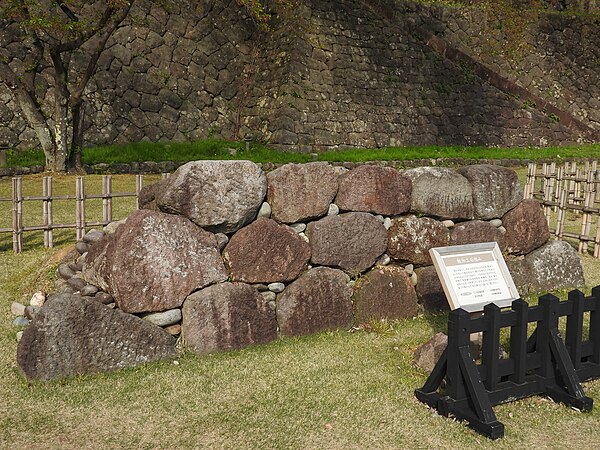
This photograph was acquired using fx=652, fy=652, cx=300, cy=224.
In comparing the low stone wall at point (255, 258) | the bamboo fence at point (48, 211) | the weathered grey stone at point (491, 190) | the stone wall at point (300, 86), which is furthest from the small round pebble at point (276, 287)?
the stone wall at point (300, 86)

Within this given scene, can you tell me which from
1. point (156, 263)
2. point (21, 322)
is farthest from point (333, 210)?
point (21, 322)

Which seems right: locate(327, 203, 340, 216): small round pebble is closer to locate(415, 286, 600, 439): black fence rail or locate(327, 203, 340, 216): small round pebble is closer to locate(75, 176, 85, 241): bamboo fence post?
locate(415, 286, 600, 439): black fence rail

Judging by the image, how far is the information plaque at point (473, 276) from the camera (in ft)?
14.7

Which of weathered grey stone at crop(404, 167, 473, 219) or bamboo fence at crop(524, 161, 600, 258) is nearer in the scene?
weathered grey stone at crop(404, 167, 473, 219)

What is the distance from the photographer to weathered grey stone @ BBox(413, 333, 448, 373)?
4.51 m

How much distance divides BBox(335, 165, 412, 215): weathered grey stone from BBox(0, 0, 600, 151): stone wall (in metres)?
10.1

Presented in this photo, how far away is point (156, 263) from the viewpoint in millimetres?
4547

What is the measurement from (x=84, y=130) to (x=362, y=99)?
23.3 feet

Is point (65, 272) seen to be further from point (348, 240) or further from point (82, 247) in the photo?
point (348, 240)

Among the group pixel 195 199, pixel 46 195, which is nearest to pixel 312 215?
pixel 195 199

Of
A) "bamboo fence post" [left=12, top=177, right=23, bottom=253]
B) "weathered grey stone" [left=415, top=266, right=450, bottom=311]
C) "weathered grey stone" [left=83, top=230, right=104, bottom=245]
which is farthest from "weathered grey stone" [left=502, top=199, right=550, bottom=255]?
"bamboo fence post" [left=12, top=177, right=23, bottom=253]

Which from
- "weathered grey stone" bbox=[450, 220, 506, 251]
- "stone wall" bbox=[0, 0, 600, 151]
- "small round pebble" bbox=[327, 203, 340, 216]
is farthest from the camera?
"stone wall" bbox=[0, 0, 600, 151]

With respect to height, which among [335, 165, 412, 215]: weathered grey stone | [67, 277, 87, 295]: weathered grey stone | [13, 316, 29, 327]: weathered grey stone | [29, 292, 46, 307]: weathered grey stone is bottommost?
[13, 316, 29, 327]: weathered grey stone

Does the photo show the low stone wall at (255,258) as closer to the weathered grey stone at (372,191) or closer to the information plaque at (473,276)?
the weathered grey stone at (372,191)
